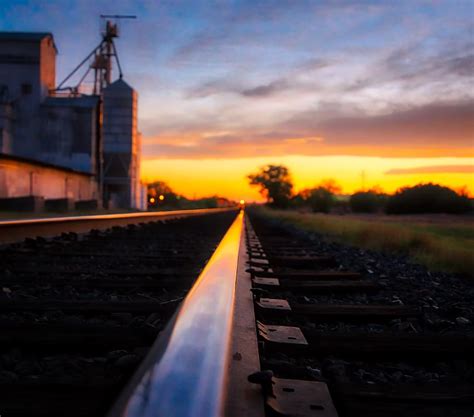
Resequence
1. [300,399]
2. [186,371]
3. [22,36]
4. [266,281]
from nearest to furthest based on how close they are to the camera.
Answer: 1. [186,371]
2. [300,399]
3. [266,281]
4. [22,36]

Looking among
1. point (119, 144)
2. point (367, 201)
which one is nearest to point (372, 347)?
point (119, 144)

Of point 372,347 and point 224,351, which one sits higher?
point 224,351

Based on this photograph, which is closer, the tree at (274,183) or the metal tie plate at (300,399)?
the metal tie plate at (300,399)

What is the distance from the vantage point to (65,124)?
37219 mm

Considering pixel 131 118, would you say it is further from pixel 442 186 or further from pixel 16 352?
pixel 16 352

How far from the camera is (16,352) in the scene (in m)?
1.76

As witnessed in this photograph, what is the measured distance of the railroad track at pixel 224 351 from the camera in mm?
1141

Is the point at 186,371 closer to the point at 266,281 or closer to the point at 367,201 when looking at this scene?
the point at 266,281

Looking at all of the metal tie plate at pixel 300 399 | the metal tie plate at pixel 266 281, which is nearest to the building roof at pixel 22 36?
the metal tie plate at pixel 266 281

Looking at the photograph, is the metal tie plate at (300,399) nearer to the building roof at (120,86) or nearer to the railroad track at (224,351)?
the railroad track at (224,351)

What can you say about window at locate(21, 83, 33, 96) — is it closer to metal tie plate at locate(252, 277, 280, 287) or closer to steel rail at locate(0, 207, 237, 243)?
steel rail at locate(0, 207, 237, 243)

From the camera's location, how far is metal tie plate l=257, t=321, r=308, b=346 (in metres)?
1.75

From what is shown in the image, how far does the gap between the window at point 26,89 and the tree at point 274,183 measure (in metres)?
77.6

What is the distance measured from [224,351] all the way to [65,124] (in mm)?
38978
